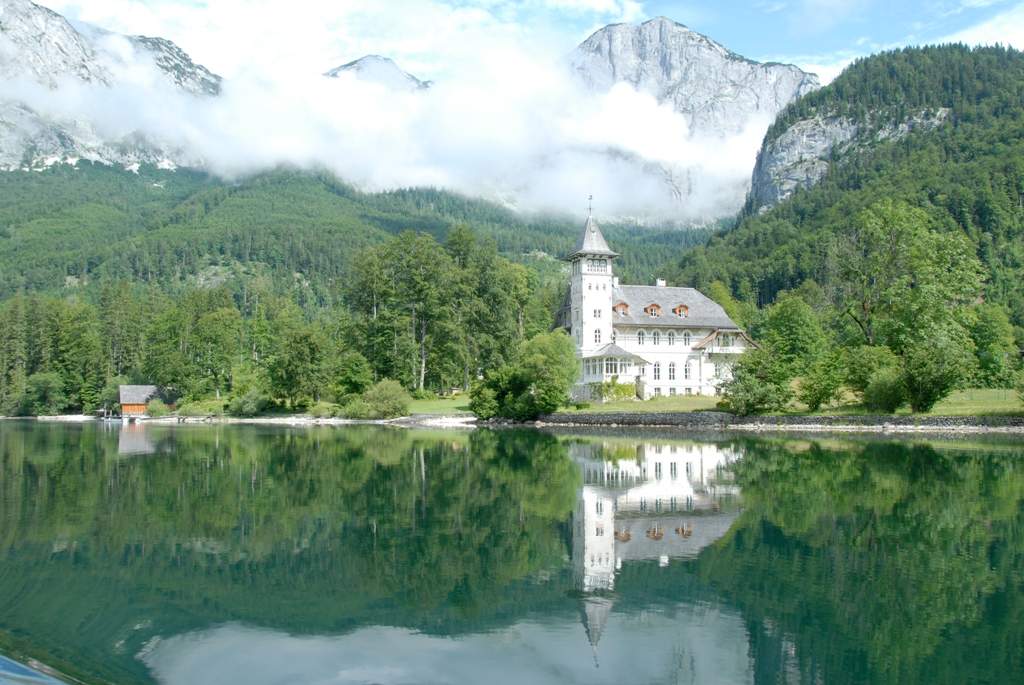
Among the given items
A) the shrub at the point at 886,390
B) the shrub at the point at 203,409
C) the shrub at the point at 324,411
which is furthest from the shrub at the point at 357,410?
the shrub at the point at 886,390

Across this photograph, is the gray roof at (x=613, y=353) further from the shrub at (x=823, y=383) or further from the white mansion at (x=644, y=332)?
the shrub at (x=823, y=383)

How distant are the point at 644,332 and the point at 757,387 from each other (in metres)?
18.0

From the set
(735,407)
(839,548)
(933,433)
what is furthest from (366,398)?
(839,548)

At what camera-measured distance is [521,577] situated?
13.9 metres

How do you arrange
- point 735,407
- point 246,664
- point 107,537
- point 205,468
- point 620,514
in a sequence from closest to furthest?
point 246,664
point 107,537
point 620,514
point 205,468
point 735,407

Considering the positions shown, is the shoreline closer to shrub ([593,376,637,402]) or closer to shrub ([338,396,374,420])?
shrub ([338,396,374,420])

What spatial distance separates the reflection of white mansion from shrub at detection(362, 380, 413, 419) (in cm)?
3329

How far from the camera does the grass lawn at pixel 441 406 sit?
205 ft

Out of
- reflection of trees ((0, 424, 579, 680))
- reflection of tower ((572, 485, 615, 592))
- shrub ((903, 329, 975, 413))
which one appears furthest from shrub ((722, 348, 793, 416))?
reflection of tower ((572, 485, 615, 592))

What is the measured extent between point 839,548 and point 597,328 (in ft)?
170

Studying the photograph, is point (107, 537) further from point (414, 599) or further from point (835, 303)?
point (835, 303)

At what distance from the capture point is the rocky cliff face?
543 ft

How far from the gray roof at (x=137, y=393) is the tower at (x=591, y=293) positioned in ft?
140

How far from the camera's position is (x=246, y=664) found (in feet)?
32.9
